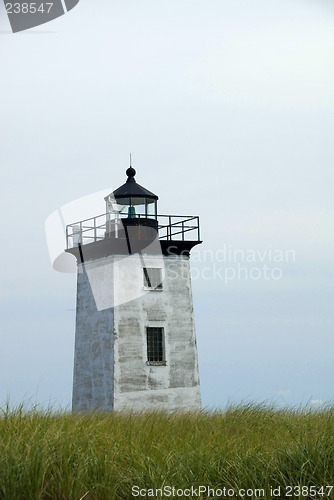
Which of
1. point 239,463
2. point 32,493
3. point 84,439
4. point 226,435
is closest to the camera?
point 32,493

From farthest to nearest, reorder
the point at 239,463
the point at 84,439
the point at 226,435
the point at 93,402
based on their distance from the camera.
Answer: the point at 93,402
the point at 226,435
the point at 84,439
the point at 239,463

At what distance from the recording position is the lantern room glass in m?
23.3

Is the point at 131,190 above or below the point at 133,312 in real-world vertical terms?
above

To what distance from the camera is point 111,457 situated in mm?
9641

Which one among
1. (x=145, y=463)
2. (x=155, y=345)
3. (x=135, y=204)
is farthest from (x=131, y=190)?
(x=145, y=463)

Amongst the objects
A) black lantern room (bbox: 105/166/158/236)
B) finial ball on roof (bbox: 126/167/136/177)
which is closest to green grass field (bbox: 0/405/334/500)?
black lantern room (bbox: 105/166/158/236)

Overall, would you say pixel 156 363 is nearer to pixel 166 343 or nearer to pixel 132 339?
pixel 166 343

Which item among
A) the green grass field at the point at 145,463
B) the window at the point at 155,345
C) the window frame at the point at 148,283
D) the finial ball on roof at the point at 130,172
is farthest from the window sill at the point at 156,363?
the green grass field at the point at 145,463

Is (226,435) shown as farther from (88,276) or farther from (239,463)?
(88,276)

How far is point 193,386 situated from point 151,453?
12.9 meters

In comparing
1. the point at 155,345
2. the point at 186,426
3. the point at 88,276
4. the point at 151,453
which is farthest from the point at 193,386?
the point at 151,453

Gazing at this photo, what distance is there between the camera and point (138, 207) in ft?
76.7

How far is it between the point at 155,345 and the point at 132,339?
92 cm

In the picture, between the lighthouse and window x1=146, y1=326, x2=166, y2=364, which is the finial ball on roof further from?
window x1=146, y1=326, x2=166, y2=364
